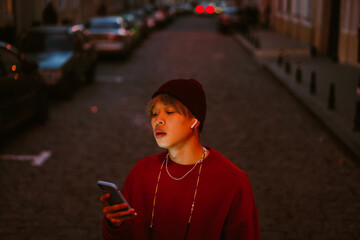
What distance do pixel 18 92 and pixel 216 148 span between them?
3.55 m

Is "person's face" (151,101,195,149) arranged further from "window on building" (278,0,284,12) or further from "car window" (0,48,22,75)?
"window on building" (278,0,284,12)

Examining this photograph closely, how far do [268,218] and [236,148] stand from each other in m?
3.22

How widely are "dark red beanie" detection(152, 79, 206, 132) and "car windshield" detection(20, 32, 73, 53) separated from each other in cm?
1267

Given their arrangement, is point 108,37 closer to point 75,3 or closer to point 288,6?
point 288,6

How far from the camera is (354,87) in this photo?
49.7 feet

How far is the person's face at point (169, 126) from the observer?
9.27 feet

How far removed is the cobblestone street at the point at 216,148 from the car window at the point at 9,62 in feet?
3.81

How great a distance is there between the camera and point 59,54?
14688 millimetres

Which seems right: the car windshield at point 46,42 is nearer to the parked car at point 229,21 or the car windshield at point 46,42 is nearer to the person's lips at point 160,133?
the person's lips at point 160,133

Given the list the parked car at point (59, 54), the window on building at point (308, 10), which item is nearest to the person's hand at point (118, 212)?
the parked car at point (59, 54)

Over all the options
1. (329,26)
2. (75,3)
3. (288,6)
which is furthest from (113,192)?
(75,3)

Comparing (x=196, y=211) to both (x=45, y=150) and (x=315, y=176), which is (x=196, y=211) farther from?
(x=45, y=150)

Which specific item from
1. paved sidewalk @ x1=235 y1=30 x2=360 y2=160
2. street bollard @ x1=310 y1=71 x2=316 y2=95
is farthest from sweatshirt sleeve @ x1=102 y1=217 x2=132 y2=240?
street bollard @ x1=310 y1=71 x2=316 y2=95

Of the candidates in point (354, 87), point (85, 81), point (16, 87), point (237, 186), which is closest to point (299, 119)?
point (354, 87)
